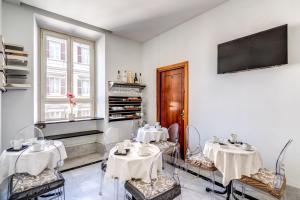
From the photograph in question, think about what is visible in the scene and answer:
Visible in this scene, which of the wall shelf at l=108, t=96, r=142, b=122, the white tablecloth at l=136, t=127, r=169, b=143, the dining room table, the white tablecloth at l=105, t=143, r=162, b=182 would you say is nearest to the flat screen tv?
the dining room table

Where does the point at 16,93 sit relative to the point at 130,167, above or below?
above

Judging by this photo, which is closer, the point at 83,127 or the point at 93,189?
the point at 93,189

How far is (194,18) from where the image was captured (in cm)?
345

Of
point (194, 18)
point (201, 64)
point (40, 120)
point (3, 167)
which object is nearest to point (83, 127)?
point (40, 120)

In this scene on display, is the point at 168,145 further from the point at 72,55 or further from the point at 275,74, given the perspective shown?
the point at 72,55

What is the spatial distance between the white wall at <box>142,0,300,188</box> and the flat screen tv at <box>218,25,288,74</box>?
147 mm

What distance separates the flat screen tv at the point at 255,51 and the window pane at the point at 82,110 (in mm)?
3328

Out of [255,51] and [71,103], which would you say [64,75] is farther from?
[255,51]

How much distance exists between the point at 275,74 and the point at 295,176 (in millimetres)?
1439

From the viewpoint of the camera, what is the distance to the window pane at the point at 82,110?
4.05 meters

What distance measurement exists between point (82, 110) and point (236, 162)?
3629 mm

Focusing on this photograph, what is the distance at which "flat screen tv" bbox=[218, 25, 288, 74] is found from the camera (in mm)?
2180

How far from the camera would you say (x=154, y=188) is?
1.67 meters

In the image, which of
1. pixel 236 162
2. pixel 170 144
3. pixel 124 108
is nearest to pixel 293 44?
pixel 236 162
